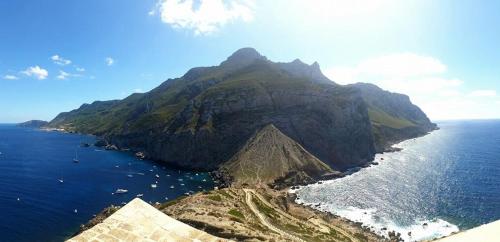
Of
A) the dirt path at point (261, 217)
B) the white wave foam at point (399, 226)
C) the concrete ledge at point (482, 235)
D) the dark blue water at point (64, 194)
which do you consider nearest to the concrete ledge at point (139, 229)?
the concrete ledge at point (482, 235)

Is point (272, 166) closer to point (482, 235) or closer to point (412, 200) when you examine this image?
point (412, 200)

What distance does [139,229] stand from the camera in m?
11.5

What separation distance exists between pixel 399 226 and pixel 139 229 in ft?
405

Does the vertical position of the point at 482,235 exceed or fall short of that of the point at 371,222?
it exceeds it

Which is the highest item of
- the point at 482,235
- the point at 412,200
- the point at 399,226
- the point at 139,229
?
the point at 482,235

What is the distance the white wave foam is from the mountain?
39748 mm

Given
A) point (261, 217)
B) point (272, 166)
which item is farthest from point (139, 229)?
point (272, 166)

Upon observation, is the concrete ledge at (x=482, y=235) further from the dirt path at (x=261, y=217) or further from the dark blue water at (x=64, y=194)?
the dark blue water at (x=64, y=194)

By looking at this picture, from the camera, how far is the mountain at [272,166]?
174 m

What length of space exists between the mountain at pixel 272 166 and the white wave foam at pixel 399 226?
39.7 m

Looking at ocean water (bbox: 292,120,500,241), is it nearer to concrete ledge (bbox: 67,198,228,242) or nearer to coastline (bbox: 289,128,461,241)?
coastline (bbox: 289,128,461,241)

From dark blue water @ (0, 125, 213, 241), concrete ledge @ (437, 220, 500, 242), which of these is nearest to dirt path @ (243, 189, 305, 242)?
dark blue water @ (0, 125, 213, 241)

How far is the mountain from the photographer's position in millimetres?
173500

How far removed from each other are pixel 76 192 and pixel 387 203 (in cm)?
12073
